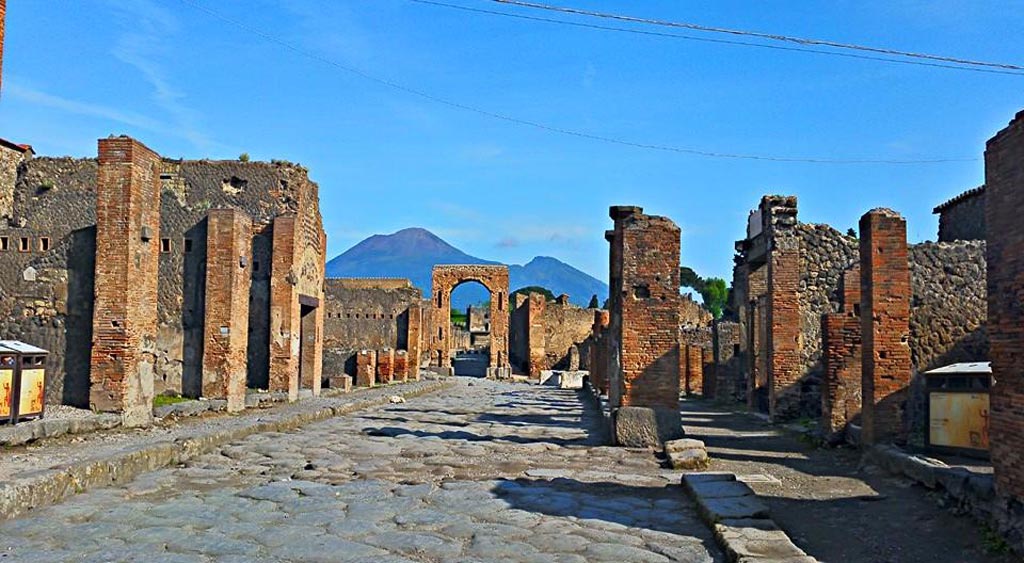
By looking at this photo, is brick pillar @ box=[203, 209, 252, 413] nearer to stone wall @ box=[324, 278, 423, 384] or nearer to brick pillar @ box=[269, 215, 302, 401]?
brick pillar @ box=[269, 215, 302, 401]

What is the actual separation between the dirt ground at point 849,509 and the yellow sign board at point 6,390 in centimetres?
706

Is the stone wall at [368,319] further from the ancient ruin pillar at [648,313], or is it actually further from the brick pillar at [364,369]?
the ancient ruin pillar at [648,313]

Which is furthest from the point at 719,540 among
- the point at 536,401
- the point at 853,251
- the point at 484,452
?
the point at 536,401

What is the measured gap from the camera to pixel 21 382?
29.3ft

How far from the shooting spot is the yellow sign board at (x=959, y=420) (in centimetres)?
736

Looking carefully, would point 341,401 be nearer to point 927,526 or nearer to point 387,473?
point 387,473

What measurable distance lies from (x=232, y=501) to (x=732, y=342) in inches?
536

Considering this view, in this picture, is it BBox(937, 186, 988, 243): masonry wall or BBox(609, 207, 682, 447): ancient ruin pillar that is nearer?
BBox(609, 207, 682, 447): ancient ruin pillar

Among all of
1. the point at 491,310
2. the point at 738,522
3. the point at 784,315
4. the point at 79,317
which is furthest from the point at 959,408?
the point at 491,310

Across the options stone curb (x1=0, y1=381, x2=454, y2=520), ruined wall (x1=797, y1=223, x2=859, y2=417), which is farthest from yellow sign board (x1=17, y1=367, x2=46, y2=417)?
ruined wall (x1=797, y1=223, x2=859, y2=417)

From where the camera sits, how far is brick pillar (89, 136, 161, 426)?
10695 mm

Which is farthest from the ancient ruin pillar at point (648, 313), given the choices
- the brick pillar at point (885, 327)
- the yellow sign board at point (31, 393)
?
the yellow sign board at point (31, 393)

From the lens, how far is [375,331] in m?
32.3

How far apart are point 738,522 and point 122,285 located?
28.0 ft
